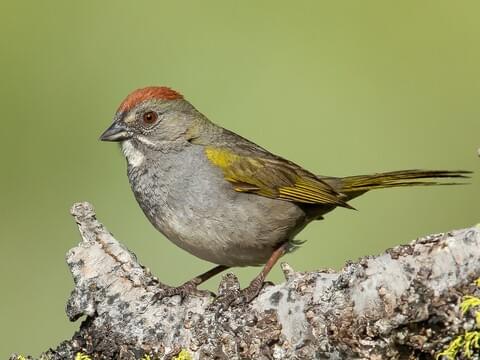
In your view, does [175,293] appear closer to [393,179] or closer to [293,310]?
[293,310]

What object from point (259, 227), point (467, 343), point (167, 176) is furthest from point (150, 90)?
point (467, 343)

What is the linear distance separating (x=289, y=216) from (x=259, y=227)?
28 cm

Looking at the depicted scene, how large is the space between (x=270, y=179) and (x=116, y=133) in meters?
0.99

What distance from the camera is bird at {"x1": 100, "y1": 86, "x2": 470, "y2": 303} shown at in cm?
470

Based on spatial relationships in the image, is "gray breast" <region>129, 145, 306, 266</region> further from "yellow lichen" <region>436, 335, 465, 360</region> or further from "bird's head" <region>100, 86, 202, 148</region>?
"yellow lichen" <region>436, 335, 465, 360</region>

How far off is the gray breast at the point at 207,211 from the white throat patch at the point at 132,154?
1.5 inches

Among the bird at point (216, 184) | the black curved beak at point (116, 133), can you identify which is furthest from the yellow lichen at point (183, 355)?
the black curved beak at point (116, 133)

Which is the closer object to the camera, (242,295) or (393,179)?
(242,295)

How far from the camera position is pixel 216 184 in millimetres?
4828

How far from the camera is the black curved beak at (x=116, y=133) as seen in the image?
5.10 m

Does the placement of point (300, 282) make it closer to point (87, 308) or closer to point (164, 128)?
point (87, 308)

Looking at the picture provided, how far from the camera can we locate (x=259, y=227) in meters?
4.79

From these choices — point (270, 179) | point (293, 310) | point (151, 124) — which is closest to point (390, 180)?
point (270, 179)

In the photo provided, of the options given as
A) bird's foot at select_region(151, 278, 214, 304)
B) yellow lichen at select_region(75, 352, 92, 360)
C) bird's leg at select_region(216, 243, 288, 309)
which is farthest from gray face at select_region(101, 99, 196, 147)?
yellow lichen at select_region(75, 352, 92, 360)
